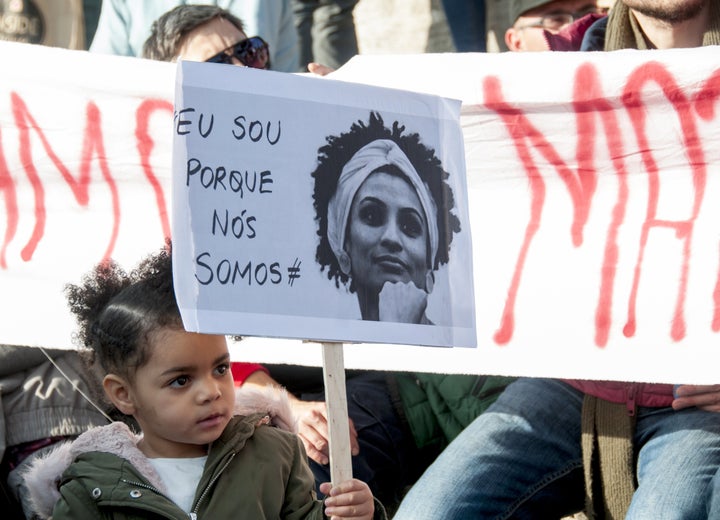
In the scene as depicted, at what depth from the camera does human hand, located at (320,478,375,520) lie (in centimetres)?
253

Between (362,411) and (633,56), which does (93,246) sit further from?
(633,56)

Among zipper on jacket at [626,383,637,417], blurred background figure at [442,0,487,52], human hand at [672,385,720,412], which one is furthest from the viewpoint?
blurred background figure at [442,0,487,52]

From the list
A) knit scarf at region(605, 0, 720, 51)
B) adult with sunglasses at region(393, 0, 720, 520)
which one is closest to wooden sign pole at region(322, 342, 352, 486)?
adult with sunglasses at region(393, 0, 720, 520)

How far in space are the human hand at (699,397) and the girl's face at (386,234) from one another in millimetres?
890

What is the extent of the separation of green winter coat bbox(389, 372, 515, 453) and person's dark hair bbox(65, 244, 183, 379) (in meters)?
1.10

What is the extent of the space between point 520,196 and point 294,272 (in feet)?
3.65

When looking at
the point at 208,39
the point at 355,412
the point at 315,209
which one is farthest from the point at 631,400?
the point at 208,39

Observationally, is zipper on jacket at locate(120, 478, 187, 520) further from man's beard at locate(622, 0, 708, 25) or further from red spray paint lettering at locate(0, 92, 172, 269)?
man's beard at locate(622, 0, 708, 25)

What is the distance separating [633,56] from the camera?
3.35 m

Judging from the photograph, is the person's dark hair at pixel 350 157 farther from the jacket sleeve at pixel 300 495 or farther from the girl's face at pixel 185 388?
the jacket sleeve at pixel 300 495

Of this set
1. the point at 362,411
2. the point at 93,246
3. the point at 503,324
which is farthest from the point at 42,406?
the point at 503,324

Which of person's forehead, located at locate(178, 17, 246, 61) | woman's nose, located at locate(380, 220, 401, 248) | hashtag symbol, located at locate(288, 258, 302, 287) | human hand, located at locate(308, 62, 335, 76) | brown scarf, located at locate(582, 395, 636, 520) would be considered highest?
person's forehead, located at locate(178, 17, 246, 61)

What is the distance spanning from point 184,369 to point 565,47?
5.46 ft

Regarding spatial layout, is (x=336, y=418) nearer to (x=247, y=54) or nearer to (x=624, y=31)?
(x=624, y=31)
